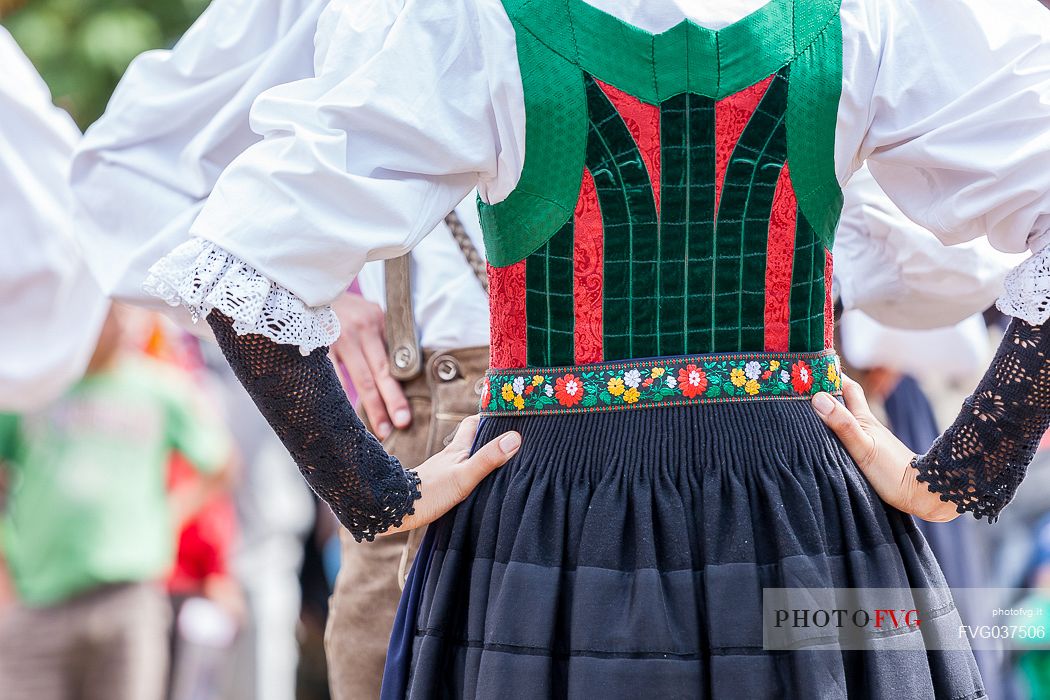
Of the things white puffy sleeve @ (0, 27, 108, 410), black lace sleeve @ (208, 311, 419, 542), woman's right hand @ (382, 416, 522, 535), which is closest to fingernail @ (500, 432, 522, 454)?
woman's right hand @ (382, 416, 522, 535)

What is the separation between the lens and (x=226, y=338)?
1.49 meters

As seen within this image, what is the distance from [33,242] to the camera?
8.53ft

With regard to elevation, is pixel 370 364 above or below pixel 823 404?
above

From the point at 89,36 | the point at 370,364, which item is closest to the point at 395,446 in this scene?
the point at 370,364

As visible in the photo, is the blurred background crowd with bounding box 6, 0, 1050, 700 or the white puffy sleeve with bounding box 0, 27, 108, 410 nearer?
the white puffy sleeve with bounding box 0, 27, 108, 410

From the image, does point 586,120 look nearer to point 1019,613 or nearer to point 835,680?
point 835,680

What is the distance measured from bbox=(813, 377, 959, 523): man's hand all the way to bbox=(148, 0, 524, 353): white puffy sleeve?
49 centimetres

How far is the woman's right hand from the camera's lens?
1606 millimetres

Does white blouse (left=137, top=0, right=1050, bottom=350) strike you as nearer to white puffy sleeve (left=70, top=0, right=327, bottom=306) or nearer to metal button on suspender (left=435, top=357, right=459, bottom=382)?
white puffy sleeve (left=70, top=0, right=327, bottom=306)

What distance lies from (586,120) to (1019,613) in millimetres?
2076

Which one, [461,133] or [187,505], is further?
[187,505]

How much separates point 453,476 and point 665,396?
28 cm

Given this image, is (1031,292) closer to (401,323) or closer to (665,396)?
(665,396)

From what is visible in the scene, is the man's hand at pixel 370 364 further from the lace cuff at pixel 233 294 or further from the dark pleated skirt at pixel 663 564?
the lace cuff at pixel 233 294
